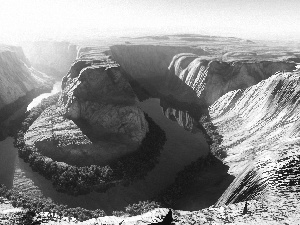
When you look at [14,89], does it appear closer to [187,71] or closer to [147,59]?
[147,59]

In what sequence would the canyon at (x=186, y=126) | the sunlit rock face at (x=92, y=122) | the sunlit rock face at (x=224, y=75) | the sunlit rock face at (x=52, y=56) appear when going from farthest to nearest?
the sunlit rock face at (x=52, y=56)
the sunlit rock face at (x=224, y=75)
the sunlit rock face at (x=92, y=122)
the canyon at (x=186, y=126)

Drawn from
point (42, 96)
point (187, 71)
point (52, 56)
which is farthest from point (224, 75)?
point (52, 56)

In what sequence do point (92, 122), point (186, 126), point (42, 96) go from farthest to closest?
1. point (42, 96)
2. point (186, 126)
3. point (92, 122)

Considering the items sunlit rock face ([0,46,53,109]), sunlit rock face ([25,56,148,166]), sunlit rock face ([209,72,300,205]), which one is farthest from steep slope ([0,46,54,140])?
sunlit rock face ([209,72,300,205])

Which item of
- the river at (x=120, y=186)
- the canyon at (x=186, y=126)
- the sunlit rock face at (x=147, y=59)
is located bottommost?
the river at (x=120, y=186)

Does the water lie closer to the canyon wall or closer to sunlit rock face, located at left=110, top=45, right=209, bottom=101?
the canyon wall

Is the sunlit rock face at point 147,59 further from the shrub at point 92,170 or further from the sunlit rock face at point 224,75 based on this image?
the shrub at point 92,170

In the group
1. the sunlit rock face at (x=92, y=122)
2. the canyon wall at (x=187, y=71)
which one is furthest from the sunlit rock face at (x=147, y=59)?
the sunlit rock face at (x=92, y=122)
